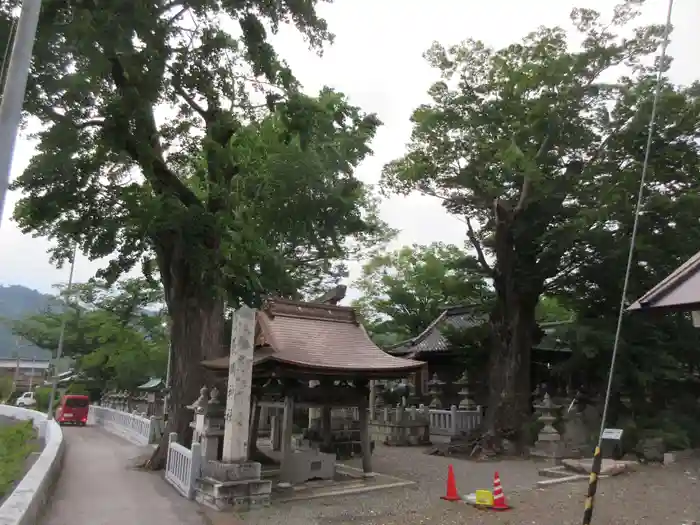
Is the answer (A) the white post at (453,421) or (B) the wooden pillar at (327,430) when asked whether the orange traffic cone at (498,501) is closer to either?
(B) the wooden pillar at (327,430)

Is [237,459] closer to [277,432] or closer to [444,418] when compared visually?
[277,432]

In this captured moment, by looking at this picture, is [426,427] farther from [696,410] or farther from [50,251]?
[50,251]

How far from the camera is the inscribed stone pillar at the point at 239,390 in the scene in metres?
10.2

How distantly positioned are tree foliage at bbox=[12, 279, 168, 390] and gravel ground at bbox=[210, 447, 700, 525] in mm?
22133

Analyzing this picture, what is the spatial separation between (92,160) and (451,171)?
12.4 metres

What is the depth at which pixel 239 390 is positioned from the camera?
1039cm

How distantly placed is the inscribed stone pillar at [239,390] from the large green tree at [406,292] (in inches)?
839

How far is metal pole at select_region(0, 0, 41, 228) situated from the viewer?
5.68 m

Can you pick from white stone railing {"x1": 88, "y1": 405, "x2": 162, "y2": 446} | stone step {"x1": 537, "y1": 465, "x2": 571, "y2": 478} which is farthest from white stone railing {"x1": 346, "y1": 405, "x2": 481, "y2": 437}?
white stone railing {"x1": 88, "y1": 405, "x2": 162, "y2": 446}

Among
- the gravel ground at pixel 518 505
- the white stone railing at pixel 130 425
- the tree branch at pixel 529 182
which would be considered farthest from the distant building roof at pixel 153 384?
the tree branch at pixel 529 182

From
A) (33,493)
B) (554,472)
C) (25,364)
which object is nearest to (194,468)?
(33,493)

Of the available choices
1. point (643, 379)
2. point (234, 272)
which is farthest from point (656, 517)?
point (234, 272)

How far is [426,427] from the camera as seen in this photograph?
21.2 meters

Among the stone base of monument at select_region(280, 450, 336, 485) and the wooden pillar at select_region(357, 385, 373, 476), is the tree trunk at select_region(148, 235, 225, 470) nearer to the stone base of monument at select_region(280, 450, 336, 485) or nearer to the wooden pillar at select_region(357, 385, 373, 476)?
the stone base of monument at select_region(280, 450, 336, 485)
